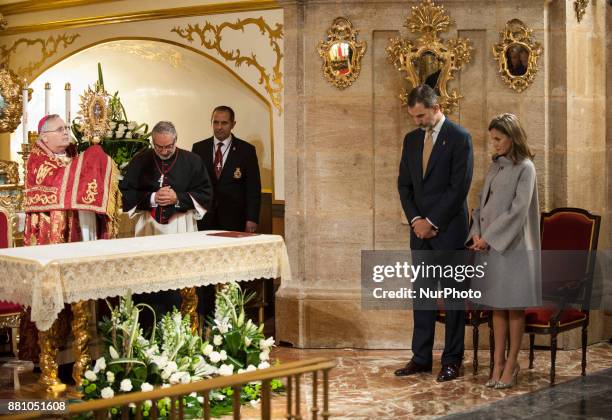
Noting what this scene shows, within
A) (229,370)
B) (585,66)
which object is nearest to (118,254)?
(229,370)

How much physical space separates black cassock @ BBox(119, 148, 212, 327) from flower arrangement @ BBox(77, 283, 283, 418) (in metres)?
1.01

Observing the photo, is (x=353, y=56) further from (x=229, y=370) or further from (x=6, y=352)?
(x=6, y=352)

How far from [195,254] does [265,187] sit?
4303 millimetres

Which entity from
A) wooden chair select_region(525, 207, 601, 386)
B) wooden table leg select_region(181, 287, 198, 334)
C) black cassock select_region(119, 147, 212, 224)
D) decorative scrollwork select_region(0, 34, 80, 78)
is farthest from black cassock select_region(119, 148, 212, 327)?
decorative scrollwork select_region(0, 34, 80, 78)

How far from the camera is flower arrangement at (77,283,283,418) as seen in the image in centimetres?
614

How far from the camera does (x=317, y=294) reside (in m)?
8.41

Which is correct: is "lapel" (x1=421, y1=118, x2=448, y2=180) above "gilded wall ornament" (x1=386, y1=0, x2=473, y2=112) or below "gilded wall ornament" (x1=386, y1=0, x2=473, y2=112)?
below

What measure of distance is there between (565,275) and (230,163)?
3041 mm

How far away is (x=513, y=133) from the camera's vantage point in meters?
6.80

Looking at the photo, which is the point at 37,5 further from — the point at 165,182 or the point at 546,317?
the point at 546,317

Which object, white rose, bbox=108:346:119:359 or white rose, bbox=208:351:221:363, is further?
white rose, bbox=208:351:221:363

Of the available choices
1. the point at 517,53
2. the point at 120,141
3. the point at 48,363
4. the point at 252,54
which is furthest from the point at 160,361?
the point at 252,54

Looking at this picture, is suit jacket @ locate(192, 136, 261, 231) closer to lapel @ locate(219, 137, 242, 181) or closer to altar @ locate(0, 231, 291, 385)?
lapel @ locate(219, 137, 242, 181)

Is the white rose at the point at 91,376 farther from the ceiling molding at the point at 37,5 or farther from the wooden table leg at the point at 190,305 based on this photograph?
the ceiling molding at the point at 37,5
